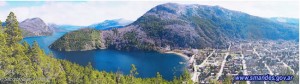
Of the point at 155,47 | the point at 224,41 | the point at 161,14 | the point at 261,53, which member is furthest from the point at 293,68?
the point at 161,14

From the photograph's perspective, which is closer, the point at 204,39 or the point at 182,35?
the point at 204,39

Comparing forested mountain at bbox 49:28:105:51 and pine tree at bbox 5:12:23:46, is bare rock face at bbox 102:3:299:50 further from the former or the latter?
pine tree at bbox 5:12:23:46

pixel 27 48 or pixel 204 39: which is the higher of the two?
pixel 27 48

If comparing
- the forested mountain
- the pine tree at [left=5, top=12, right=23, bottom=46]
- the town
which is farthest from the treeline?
the forested mountain

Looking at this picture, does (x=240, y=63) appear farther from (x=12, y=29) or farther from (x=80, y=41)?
(x=80, y=41)

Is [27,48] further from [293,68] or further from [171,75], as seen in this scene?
[171,75]

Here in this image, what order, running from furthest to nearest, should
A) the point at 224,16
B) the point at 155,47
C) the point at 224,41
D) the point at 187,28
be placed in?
the point at 224,16, the point at 187,28, the point at 155,47, the point at 224,41

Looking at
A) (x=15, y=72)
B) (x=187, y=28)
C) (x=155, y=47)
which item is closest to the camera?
(x=15, y=72)
